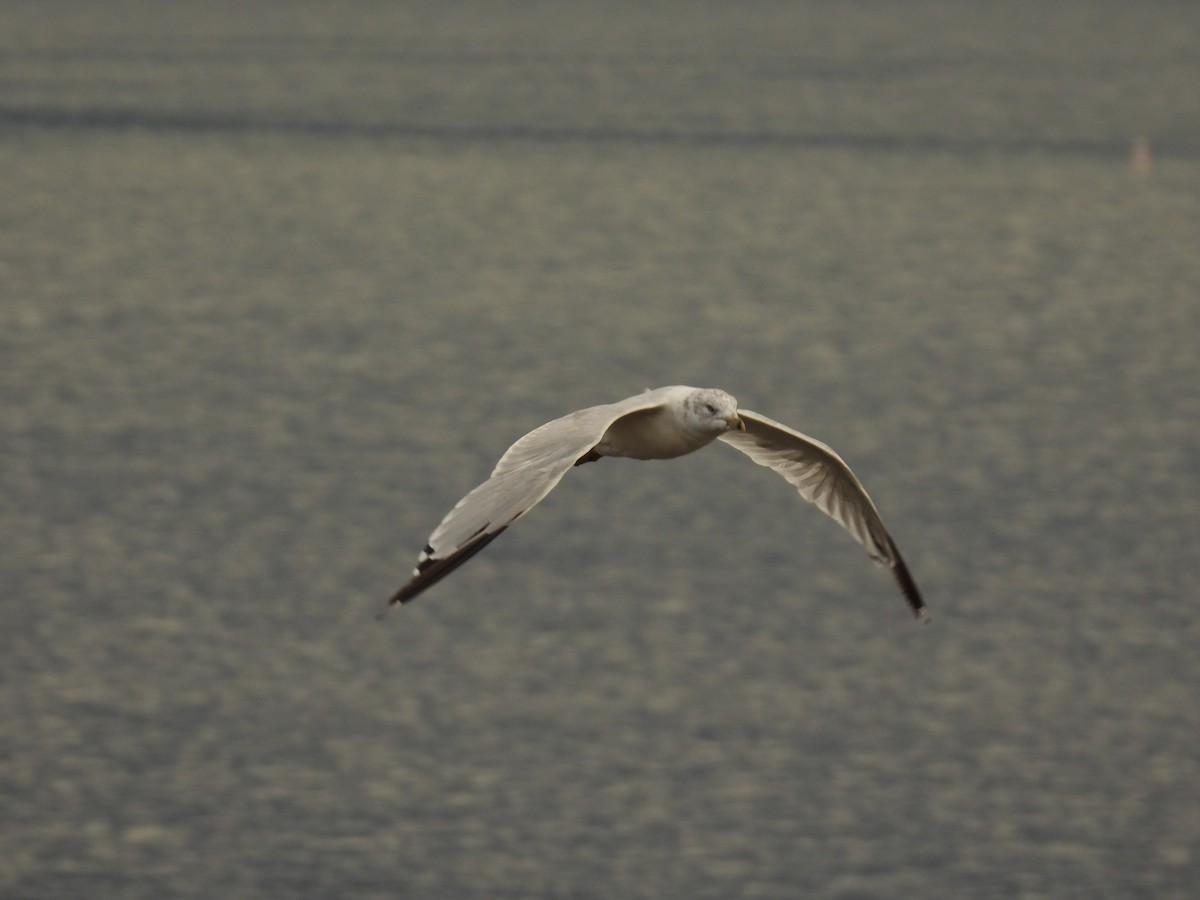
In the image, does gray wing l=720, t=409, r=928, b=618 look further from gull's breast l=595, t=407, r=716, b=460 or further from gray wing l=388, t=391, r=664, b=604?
gray wing l=388, t=391, r=664, b=604

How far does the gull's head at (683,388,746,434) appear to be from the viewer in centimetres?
605

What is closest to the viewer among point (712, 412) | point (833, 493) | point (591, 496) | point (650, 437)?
point (712, 412)

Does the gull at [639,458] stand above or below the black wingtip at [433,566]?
above

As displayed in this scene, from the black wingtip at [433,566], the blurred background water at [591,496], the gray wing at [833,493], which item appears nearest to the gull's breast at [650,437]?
the black wingtip at [433,566]

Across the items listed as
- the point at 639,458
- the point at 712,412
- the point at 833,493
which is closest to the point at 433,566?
the point at 712,412

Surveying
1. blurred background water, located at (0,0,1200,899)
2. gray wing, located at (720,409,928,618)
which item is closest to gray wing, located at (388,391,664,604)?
gray wing, located at (720,409,928,618)

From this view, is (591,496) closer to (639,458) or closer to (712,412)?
(639,458)

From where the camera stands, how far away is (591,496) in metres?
20.5

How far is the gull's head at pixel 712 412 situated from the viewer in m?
6.05

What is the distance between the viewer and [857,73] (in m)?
39.0

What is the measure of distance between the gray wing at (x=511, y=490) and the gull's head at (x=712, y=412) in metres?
0.16

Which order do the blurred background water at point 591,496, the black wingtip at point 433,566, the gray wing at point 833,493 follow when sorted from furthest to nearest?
the blurred background water at point 591,496
the gray wing at point 833,493
the black wingtip at point 433,566

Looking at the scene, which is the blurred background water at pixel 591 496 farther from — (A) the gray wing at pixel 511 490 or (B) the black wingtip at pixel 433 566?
(B) the black wingtip at pixel 433 566

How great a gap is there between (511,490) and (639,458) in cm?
81
